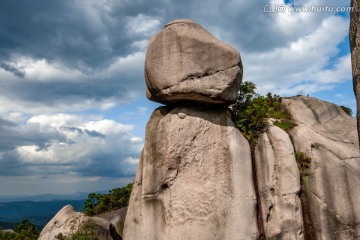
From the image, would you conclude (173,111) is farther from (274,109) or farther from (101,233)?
(101,233)

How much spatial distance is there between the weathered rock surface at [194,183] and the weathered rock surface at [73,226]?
6.20 ft

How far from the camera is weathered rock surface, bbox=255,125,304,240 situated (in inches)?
541

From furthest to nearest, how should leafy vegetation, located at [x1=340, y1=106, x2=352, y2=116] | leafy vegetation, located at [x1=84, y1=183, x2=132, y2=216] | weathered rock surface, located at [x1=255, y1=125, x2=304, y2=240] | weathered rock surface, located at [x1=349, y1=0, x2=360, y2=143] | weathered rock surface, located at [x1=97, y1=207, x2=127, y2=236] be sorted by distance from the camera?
leafy vegetation, located at [x1=84, y1=183, x2=132, y2=216] < weathered rock surface, located at [x1=97, y1=207, x2=127, y2=236] < leafy vegetation, located at [x1=340, y1=106, x2=352, y2=116] < weathered rock surface, located at [x1=255, y1=125, x2=304, y2=240] < weathered rock surface, located at [x1=349, y1=0, x2=360, y2=143]

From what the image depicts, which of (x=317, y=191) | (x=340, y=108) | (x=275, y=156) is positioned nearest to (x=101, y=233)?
(x=275, y=156)

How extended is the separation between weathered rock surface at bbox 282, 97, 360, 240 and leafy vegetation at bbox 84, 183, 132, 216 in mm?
12170

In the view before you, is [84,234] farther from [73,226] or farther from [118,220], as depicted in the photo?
[118,220]

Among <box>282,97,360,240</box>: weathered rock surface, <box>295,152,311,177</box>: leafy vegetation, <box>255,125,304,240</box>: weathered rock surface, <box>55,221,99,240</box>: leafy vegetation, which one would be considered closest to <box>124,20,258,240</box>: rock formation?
<box>255,125,304,240</box>: weathered rock surface

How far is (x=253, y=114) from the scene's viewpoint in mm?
15992

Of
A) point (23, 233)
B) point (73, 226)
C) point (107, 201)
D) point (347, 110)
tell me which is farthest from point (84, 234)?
point (347, 110)

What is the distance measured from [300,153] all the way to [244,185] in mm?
2727

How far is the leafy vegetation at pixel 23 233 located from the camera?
20625 millimetres

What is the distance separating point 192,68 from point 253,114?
351cm

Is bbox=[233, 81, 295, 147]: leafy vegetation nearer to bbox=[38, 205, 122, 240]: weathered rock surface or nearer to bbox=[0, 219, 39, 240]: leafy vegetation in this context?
bbox=[38, 205, 122, 240]: weathered rock surface

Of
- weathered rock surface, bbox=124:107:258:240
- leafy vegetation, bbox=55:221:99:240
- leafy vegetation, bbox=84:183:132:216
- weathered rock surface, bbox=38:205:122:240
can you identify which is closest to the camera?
weathered rock surface, bbox=124:107:258:240
